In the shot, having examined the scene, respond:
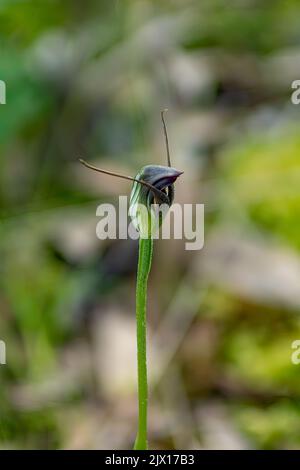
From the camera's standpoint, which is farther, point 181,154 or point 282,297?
point 181,154

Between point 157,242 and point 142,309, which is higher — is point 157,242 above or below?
above

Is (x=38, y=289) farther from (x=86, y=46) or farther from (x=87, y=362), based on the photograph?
(x=86, y=46)

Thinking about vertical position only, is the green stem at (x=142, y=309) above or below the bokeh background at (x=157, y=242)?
below

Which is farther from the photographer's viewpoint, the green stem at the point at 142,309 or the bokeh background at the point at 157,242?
the bokeh background at the point at 157,242

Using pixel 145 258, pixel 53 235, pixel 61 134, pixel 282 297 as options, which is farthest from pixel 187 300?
pixel 145 258

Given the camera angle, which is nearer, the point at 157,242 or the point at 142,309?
the point at 142,309

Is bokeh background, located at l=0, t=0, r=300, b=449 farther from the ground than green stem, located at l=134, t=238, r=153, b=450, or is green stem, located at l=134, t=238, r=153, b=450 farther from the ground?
bokeh background, located at l=0, t=0, r=300, b=449

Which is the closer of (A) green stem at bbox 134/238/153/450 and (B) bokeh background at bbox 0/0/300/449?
(A) green stem at bbox 134/238/153/450

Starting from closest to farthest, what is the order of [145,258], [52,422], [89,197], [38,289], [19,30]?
[145,258], [52,422], [38,289], [89,197], [19,30]
